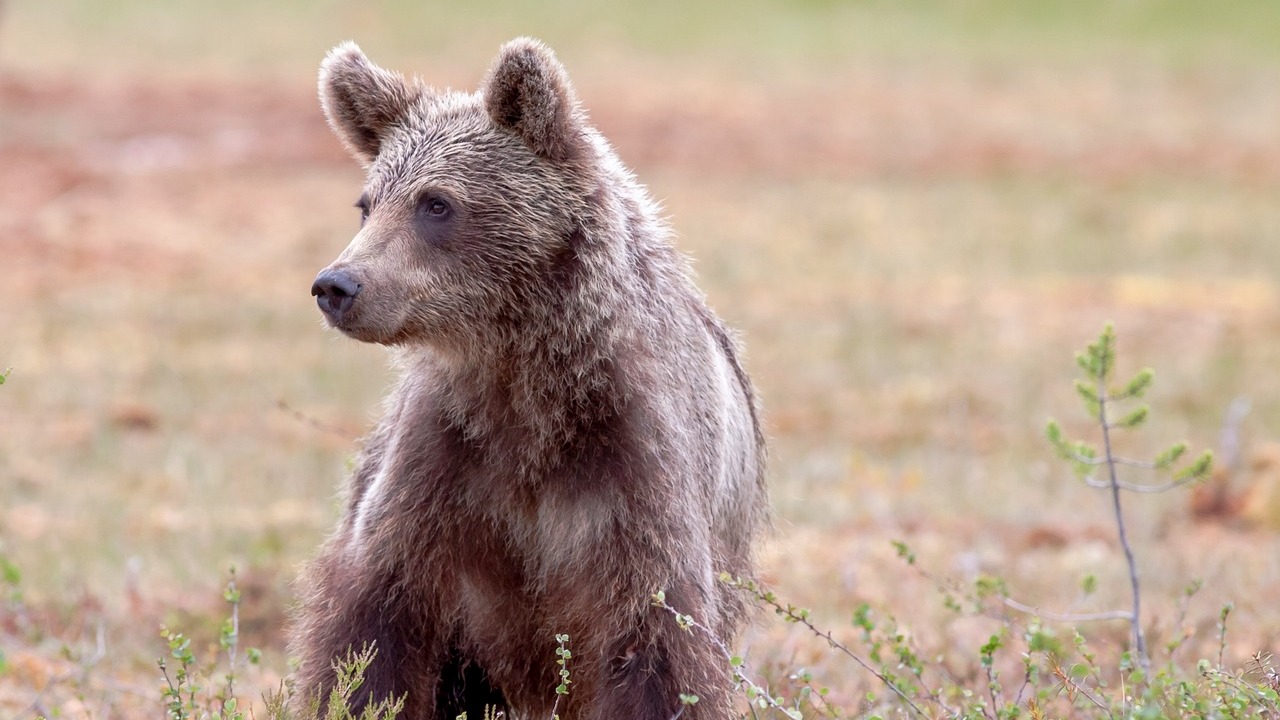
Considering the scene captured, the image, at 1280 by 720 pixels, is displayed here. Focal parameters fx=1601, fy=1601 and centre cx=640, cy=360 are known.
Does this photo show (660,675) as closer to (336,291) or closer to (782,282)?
(336,291)

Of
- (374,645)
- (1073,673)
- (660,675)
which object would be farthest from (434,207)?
(1073,673)

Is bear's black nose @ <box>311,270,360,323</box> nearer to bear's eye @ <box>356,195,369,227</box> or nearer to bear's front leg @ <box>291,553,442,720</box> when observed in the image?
bear's eye @ <box>356,195,369,227</box>

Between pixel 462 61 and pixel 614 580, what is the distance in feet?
106

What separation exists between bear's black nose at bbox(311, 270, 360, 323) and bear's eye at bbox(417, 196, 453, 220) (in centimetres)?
43

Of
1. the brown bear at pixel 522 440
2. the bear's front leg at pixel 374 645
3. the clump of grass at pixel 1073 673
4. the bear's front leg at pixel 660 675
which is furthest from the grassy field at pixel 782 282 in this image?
the bear's front leg at pixel 660 675

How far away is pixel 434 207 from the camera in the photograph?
4750 millimetres

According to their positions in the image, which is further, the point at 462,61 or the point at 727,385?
the point at 462,61

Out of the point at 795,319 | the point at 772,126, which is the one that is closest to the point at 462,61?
the point at 772,126

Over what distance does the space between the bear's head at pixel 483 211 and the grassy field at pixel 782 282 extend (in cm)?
32

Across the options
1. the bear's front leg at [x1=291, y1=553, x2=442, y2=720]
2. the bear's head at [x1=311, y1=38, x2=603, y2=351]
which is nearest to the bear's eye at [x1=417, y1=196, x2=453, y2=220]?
the bear's head at [x1=311, y1=38, x2=603, y2=351]

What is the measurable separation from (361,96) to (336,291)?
2.83 feet

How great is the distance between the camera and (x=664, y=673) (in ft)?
14.2

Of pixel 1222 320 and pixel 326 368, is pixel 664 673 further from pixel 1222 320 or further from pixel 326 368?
pixel 1222 320

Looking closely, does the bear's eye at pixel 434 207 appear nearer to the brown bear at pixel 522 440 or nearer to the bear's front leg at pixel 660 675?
the brown bear at pixel 522 440
